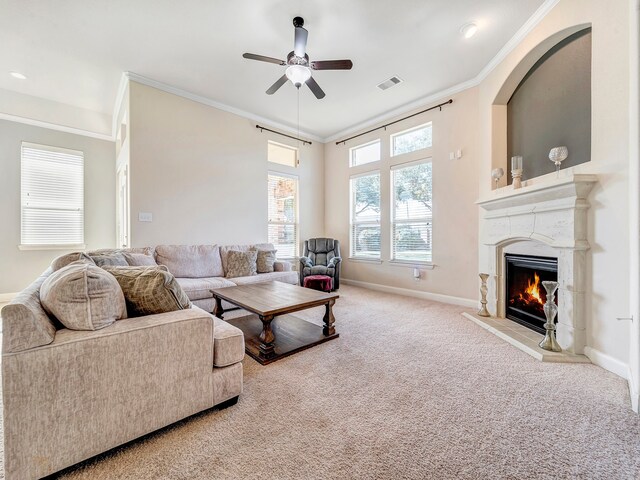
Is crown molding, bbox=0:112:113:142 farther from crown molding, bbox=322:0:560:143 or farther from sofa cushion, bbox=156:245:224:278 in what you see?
crown molding, bbox=322:0:560:143

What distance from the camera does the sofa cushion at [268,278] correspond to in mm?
3975

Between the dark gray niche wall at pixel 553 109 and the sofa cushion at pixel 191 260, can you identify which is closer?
the dark gray niche wall at pixel 553 109

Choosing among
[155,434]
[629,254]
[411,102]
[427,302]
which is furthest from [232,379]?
[411,102]

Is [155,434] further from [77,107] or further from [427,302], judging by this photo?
[77,107]

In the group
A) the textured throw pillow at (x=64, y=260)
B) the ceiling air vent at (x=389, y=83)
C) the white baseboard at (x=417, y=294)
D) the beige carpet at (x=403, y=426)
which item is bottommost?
the beige carpet at (x=403, y=426)

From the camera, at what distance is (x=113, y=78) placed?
3904 mm

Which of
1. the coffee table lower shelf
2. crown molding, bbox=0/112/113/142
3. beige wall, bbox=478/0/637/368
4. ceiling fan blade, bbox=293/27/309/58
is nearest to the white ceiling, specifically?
ceiling fan blade, bbox=293/27/309/58

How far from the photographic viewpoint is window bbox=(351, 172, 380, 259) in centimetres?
540

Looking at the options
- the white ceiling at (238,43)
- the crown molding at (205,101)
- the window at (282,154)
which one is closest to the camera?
the white ceiling at (238,43)

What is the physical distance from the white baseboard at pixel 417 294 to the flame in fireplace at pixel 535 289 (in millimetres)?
884

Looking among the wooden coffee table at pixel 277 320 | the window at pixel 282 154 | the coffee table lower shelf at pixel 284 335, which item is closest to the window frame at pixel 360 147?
the window at pixel 282 154

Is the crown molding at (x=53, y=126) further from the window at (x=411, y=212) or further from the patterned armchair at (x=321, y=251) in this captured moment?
the window at (x=411, y=212)

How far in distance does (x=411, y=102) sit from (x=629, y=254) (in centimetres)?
367

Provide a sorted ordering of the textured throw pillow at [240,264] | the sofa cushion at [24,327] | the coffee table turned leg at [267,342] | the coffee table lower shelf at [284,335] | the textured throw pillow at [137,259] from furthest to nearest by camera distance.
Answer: the textured throw pillow at [240,264], the textured throw pillow at [137,259], the coffee table lower shelf at [284,335], the coffee table turned leg at [267,342], the sofa cushion at [24,327]
